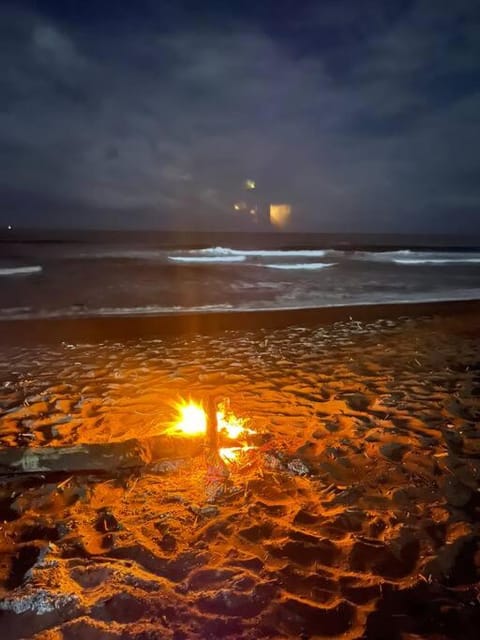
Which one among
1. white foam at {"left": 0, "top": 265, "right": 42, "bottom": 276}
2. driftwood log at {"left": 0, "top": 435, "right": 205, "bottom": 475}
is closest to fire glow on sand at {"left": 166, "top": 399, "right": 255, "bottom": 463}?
driftwood log at {"left": 0, "top": 435, "right": 205, "bottom": 475}

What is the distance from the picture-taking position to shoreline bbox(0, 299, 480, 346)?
11.3 metres

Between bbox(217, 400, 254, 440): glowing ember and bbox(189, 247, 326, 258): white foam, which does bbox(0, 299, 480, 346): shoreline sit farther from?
bbox(189, 247, 326, 258): white foam

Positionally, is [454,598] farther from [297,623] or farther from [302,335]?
[302,335]

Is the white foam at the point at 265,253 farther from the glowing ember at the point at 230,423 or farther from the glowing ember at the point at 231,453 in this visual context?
the glowing ember at the point at 231,453

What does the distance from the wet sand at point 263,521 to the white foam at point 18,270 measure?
2395 centimetres

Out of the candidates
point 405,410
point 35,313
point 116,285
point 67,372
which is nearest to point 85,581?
point 405,410

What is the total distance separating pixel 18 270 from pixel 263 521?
3182 centimetres

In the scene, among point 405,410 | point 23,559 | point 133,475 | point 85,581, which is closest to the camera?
point 85,581

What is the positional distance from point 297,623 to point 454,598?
1.20m

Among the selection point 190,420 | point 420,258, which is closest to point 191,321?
point 190,420

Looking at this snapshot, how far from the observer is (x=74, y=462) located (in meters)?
4.57

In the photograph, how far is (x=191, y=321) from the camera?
42.9 feet

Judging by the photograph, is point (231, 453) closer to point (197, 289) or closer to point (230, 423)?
point (230, 423)

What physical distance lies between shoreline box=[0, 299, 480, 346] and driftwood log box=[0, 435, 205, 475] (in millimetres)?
6444
